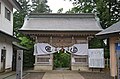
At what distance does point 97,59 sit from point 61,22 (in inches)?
253

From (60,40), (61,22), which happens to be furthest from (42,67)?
(61,22)

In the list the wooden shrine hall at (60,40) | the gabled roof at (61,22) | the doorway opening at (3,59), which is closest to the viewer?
the doorway opening at (3,59)

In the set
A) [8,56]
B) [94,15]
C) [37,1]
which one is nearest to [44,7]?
[37,1]

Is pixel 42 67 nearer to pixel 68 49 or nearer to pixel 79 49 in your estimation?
pixel 68 49

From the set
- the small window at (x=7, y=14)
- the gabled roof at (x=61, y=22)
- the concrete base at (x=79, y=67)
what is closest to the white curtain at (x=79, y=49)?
the concrete base at (x=79, y=67)

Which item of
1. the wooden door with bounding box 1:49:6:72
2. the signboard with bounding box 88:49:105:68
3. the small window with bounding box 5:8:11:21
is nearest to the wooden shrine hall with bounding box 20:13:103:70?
the signboard with bounding box 88:49:105:68

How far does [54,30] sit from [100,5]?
20.2ft

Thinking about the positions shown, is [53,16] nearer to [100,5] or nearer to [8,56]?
[100,5]

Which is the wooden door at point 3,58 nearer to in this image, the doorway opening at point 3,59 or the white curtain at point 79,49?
the doorway opening at point 3,59

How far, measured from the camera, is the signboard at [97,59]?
22375mm

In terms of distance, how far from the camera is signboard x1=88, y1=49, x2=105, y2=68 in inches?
881

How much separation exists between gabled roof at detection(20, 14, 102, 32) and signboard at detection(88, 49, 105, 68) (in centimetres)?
231

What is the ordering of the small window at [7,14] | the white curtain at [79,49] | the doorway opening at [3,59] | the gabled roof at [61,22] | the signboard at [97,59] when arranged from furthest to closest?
the gabled roof at [61,22] < the white curtain at [79,49] < the signboard at [97,59] < the small window at [7,14] < the doorway opening at [3,59]

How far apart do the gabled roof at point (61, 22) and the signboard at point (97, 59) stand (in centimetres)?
231
